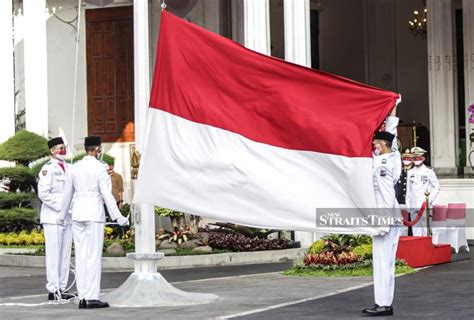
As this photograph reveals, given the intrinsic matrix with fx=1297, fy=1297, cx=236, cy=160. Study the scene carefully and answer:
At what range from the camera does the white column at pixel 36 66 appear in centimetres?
2738

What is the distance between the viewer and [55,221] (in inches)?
650

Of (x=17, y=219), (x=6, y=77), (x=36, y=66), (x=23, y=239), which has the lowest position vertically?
(x=23, y=239)

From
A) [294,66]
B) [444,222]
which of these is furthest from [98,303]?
[444,222]

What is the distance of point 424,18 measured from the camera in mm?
33844

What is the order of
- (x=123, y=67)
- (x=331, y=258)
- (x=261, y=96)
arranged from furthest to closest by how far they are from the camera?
(x=123, y=67) → (x=331, y=258) → (x=261, y=96)

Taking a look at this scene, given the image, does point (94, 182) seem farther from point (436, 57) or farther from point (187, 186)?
point (436, 57)

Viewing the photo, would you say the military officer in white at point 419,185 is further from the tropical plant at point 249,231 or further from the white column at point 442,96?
the white column at point 442,96

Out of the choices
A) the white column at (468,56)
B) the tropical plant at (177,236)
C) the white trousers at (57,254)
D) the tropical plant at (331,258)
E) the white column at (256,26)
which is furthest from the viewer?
the white column at (468,56)

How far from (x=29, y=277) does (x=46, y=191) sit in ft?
15.7

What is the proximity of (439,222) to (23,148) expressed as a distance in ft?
28.3

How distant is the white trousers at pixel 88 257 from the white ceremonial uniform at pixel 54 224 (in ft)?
4.21

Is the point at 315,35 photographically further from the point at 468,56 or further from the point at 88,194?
the point at 88,194

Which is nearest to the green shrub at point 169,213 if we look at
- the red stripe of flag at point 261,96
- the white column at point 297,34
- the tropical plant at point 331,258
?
the white column at point 297,34

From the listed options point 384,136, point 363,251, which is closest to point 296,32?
point 363,251
